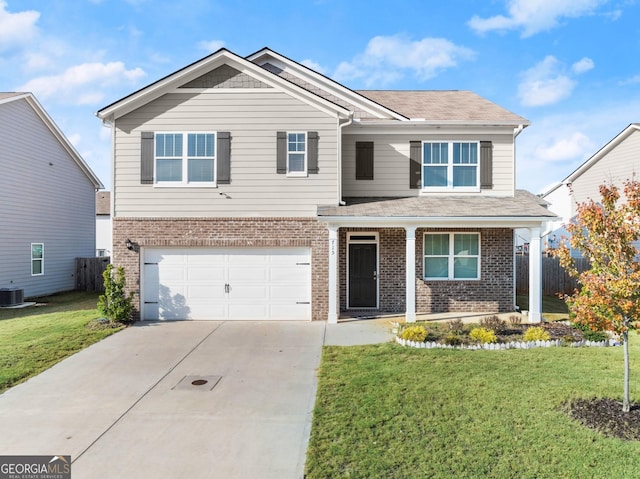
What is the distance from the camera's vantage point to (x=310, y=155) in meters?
11.4

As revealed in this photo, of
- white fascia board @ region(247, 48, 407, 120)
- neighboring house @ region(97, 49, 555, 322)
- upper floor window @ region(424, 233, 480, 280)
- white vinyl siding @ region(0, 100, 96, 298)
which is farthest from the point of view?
white vinyl siding @ region(0, 100, 96, 298)

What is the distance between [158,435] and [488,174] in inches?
456

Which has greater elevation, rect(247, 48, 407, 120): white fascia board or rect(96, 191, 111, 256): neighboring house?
rect(247, 48, 407, 120): white fascia board

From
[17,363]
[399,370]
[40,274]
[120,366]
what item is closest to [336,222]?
[399,370]

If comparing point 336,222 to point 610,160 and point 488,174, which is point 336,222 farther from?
point 610,160

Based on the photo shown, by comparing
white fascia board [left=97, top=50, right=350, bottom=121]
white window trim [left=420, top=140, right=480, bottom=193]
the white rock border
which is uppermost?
white fascia board [left=97, top=50, right=350, bottom=121]

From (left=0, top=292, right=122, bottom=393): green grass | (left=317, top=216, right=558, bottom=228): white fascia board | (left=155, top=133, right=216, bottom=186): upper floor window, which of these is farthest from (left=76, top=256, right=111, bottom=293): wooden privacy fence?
(left=317, top=216, right=558, bottom=228): white fascia board

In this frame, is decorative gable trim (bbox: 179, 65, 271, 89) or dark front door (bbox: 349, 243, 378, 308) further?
dark front door (bbox: 349, 243, 378, 308)

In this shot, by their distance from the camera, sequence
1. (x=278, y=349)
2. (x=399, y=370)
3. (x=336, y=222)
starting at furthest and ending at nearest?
1. (x=336, y=222)
2. (x=278, y=349)
3. (x=399, y=370)

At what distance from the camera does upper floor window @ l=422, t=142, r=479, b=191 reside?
497 inches

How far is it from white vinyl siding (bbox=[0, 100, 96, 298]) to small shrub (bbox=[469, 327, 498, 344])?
1664 cm

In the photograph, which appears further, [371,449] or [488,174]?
[488,174]

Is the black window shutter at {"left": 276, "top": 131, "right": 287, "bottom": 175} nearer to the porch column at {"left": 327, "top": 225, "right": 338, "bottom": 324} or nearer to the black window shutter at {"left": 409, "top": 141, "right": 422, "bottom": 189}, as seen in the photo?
the porch column at {"left": 327, "top": 225, "right": 338, "bottom": 324}

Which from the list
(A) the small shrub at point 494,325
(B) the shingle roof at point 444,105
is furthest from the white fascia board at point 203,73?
(A) the small shrub at point 494,325
